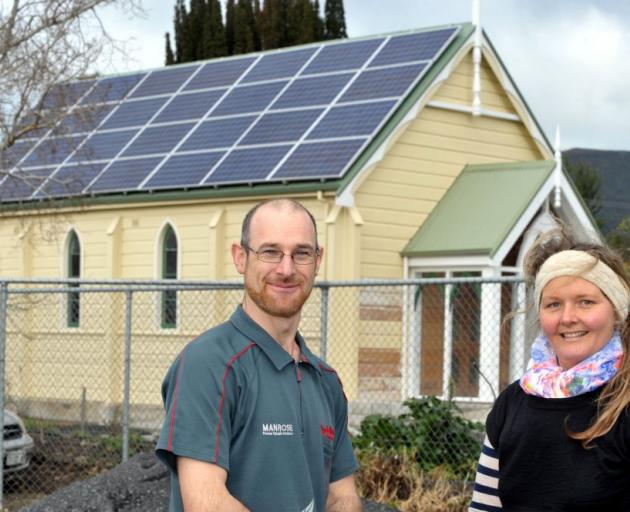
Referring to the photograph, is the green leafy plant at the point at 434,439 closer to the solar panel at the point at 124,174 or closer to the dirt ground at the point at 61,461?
the dirt ground at the point at 61,461

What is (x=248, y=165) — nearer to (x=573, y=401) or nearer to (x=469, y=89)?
(x=469, y=89)

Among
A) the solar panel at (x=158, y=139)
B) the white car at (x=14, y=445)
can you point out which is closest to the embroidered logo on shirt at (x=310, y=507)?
the white car at (x=14, y=445)

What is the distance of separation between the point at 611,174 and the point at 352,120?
125 feet

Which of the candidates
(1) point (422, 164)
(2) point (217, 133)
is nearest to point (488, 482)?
(1) point (422, 164)

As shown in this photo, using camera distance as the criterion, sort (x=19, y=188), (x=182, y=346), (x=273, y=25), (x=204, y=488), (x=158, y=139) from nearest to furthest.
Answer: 1. (x=204, y=488)
2. (x=182, y=346)
3. (x=158, y=139)
4. (x=19, y=188)
5. (x=273, y=25)

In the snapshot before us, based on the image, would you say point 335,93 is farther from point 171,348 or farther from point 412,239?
point 171,348

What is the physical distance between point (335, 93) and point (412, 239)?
2688 mm

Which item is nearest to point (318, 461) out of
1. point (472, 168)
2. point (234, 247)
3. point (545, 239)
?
point (234, 247)

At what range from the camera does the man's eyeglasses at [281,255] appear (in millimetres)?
3805

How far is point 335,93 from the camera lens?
2092cm

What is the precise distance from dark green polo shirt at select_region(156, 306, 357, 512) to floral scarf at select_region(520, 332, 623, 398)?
66 cm

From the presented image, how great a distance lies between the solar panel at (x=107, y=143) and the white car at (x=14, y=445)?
31.3ft

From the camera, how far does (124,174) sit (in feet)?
73.3

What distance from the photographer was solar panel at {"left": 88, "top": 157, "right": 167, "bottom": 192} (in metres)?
22.0
